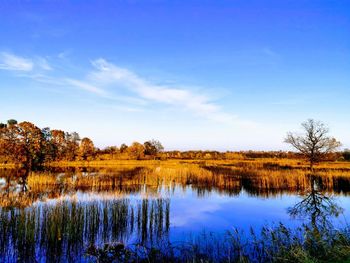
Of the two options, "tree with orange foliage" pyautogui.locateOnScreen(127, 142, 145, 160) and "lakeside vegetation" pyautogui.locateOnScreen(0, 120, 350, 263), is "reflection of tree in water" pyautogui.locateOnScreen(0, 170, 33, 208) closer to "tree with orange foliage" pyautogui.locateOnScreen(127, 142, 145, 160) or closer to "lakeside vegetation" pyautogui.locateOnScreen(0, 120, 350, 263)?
"lakeside vegetation" pyautogui.locateOnScreen(0, 120, 350, 263)

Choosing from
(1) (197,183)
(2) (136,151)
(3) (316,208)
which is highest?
(2) (136,151)

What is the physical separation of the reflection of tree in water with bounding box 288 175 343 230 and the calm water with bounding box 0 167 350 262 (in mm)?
52

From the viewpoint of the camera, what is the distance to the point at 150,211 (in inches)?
484

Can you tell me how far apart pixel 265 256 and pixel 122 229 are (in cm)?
531

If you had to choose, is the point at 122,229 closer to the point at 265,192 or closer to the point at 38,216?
the point at 38,216

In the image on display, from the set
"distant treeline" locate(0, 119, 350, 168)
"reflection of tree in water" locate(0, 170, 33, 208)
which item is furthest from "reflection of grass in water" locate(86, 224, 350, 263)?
"distant treeline" locate(0, 119, 350, 168)

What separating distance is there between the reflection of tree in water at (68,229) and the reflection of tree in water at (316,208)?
310 inches

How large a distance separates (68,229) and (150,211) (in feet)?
12.3

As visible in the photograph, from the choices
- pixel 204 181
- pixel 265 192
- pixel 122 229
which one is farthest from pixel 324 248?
pixel 204 181

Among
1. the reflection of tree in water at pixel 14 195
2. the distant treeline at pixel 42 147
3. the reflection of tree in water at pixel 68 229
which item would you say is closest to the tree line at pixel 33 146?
the distant treeline at pixel 42 147

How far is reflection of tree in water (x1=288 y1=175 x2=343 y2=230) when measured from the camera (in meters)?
14.7

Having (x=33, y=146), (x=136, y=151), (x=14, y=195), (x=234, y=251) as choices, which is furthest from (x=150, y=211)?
(x=136, y=151)

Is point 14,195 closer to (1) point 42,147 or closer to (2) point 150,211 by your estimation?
(2) point 150,211

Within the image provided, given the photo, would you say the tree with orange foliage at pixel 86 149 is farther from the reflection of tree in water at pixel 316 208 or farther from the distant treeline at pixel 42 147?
the reflection of tree in water at pixel 316 208
